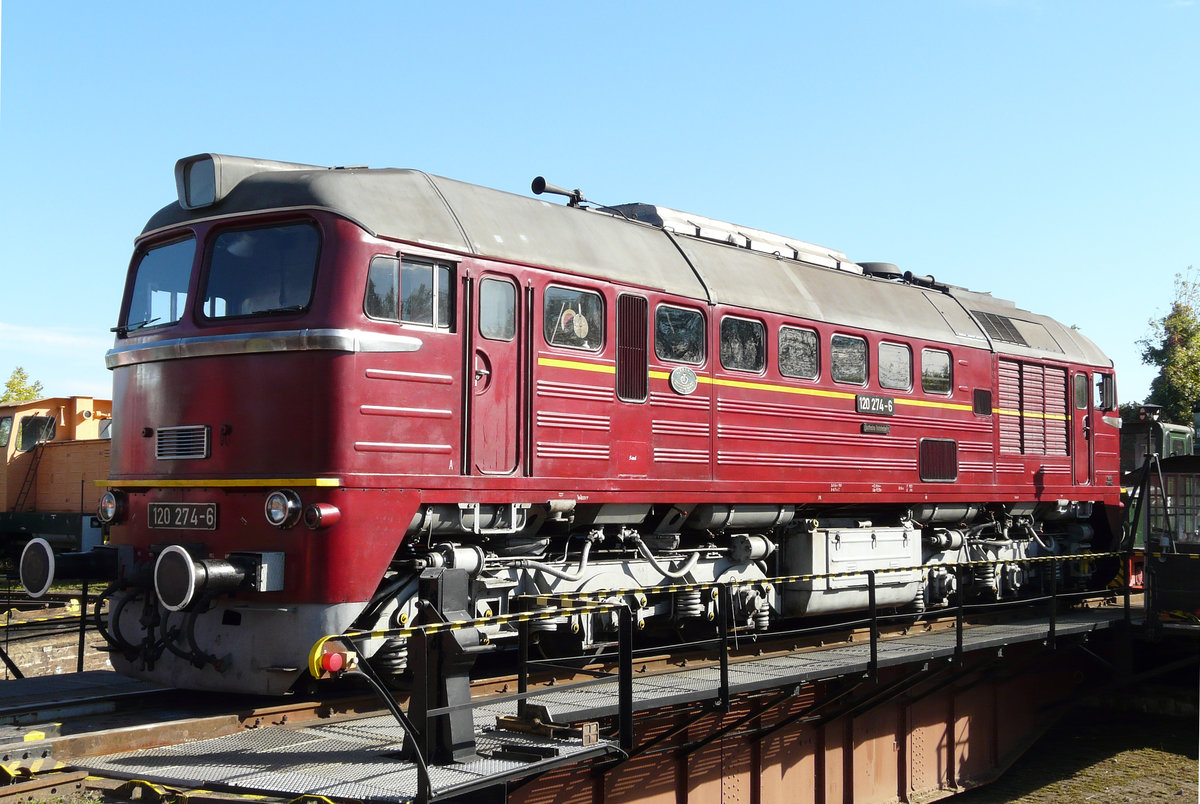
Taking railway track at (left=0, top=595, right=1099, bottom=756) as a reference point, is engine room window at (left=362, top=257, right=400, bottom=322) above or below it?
above

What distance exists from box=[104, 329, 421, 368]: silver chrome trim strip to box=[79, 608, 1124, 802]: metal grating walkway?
3.01 meters

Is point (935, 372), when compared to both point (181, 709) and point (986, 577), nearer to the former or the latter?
point (986, 577)

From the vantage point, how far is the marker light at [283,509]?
902 cm

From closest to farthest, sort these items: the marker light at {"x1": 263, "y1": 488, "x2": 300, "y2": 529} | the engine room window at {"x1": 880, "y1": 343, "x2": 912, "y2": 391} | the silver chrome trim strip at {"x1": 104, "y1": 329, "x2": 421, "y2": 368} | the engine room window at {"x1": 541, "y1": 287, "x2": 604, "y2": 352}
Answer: the marker light at {"x1": 263, "y1": 488, "x2": 300, "y2": 529} < the silver chrome trim strip at {"x1": 104, "y1": 329, "x2": 421, "y2": 368} < the engine room window at {"x1": 541, "y1": 287, "x2": 604, "y2": 352} < the engine room window at {"x1": 880, "y1": 343, "x2": 912, "y2": 391}

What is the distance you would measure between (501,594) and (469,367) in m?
2.08

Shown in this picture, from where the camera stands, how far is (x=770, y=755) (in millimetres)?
11742

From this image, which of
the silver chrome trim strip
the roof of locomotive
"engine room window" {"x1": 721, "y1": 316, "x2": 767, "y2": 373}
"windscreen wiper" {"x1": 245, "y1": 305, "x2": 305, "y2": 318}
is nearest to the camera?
the silver chrome trim strip

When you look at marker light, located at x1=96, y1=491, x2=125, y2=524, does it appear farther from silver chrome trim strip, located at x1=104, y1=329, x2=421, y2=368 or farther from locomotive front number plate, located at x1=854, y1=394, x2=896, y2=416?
locomotive front number plate, located at x1=854, y1=394, x2=896, y2=416

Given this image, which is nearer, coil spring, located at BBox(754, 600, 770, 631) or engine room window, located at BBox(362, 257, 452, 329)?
engine room window, located at BBox(362, 257, 452, 329)

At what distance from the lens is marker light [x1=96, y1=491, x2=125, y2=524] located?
34.0 feet

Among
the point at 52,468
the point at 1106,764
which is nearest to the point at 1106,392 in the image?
the point at 1106,764

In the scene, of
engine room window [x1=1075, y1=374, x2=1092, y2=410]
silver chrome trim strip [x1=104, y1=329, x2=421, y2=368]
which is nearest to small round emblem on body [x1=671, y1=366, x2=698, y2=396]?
silver chrome trim strip [x1=104, y1=329, x2=421, y2=368]

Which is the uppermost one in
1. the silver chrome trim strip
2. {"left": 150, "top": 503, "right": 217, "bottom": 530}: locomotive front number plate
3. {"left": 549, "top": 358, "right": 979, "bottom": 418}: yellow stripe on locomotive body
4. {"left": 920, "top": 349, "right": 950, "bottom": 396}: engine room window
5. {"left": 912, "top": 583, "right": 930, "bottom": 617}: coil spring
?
{"left": 920, "top": 349, "right": 950, "bottom": 396}: engine room window

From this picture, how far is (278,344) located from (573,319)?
2.95m
